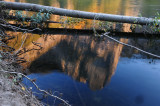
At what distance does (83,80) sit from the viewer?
4566 mm

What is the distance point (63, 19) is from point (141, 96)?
6938mm

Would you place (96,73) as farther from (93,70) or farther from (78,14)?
(78,14)

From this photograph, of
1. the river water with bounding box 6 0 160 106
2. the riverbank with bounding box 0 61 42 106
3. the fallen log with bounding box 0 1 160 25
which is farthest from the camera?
the fallen log with bounding box 0 1 160 25

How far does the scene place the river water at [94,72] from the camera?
3912 millimetres

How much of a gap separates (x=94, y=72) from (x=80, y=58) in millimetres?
1040

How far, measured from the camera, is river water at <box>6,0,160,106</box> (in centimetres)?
391

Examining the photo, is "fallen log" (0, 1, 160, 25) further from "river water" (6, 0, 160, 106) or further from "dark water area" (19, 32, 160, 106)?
"dark water area" (19, 32, 160, 106)

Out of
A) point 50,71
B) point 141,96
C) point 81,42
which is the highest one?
point 81,42

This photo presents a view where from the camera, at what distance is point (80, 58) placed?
5.90 m

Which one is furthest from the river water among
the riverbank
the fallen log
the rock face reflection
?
the fallen log

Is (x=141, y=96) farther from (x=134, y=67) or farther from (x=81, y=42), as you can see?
(x=81, y=42)

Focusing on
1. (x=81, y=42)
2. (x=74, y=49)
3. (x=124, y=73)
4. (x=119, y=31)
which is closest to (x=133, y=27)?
(x=119, y=31)

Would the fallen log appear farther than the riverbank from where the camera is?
Yes

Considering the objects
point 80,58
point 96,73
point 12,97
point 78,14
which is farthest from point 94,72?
point 78,14
